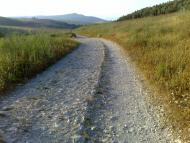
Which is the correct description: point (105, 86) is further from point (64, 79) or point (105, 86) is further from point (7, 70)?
point (7, 70)

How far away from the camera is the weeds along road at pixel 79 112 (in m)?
6.45

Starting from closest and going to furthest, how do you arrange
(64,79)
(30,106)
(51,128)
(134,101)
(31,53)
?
(51,128), (30,106), (134,101), (64,79), (31,53)

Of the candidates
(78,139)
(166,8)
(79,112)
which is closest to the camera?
(78,139)

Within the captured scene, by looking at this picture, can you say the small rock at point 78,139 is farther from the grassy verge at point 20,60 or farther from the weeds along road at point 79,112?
the grassy verge at point 20,60

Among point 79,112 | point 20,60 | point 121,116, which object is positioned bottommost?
point 121,116

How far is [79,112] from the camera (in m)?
7.76

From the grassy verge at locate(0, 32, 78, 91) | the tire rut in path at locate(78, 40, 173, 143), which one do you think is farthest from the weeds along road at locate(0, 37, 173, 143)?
the grassy verge at locate(0, 32, 78, 91)

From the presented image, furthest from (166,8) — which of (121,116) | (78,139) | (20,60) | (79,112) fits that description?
(78,139)

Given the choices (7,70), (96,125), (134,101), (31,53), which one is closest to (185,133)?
(96,125)

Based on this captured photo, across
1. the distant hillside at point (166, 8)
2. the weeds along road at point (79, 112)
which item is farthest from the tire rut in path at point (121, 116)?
the distant hillside at point (166, 8)

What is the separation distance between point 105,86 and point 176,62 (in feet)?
9.27

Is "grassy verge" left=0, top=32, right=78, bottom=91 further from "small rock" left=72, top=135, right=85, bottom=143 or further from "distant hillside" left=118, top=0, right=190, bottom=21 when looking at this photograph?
"distant hillside" left=118, top=0, right=190, bottom=21

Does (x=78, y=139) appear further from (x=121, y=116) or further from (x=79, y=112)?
(x=121, y=116)

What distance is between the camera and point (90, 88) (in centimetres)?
1027
